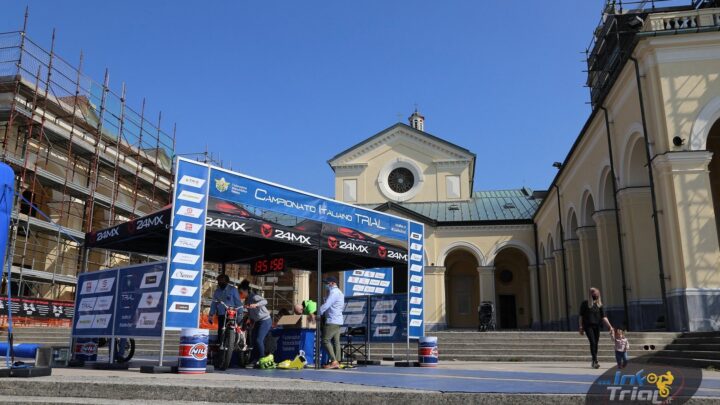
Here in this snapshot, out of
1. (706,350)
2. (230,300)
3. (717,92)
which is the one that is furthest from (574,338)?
(230,300)

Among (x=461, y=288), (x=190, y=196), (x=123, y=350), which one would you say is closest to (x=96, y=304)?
(x=123, y=350)

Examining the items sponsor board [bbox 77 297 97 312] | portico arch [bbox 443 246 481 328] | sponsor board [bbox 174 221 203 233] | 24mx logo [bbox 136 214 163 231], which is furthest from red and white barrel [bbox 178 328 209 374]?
portico arch [bbox 443 246 481 328]

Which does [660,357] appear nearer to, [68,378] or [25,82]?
[68,378]

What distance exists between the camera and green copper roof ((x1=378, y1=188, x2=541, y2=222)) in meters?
33.2

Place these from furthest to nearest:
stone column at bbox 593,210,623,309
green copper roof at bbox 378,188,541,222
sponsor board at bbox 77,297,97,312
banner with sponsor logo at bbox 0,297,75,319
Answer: green copper roof at bbox 378,188,541,222, banner with sponsor logo at bbox 0,297,75,319, stone column at bbox 593,210,623,309, sponsor board at bbox 77,297,97,312

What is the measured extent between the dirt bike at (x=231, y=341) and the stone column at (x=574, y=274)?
1770 cm

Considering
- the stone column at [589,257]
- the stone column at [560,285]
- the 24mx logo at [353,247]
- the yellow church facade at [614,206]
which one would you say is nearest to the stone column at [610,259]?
the yellow church facade at [614,206]

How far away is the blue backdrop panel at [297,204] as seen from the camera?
10.3 meters

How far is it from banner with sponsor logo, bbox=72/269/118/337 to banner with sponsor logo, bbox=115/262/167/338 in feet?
0.71

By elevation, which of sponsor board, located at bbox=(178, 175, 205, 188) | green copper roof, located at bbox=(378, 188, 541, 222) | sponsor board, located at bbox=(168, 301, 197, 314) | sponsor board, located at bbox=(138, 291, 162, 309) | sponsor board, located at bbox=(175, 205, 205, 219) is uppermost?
green copper roof, located at bbox=(378, 188, 541, 222)

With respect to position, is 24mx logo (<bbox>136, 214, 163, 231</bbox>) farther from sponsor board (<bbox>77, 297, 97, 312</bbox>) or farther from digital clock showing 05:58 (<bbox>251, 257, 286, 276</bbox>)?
digital clock showing 05:58 (<bbox>251, 257, 286, 276</bbox>)

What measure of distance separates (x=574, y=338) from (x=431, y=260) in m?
16.9

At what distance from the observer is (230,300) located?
1001 centimetres

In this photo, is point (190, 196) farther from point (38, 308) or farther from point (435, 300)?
point (435, 300)
